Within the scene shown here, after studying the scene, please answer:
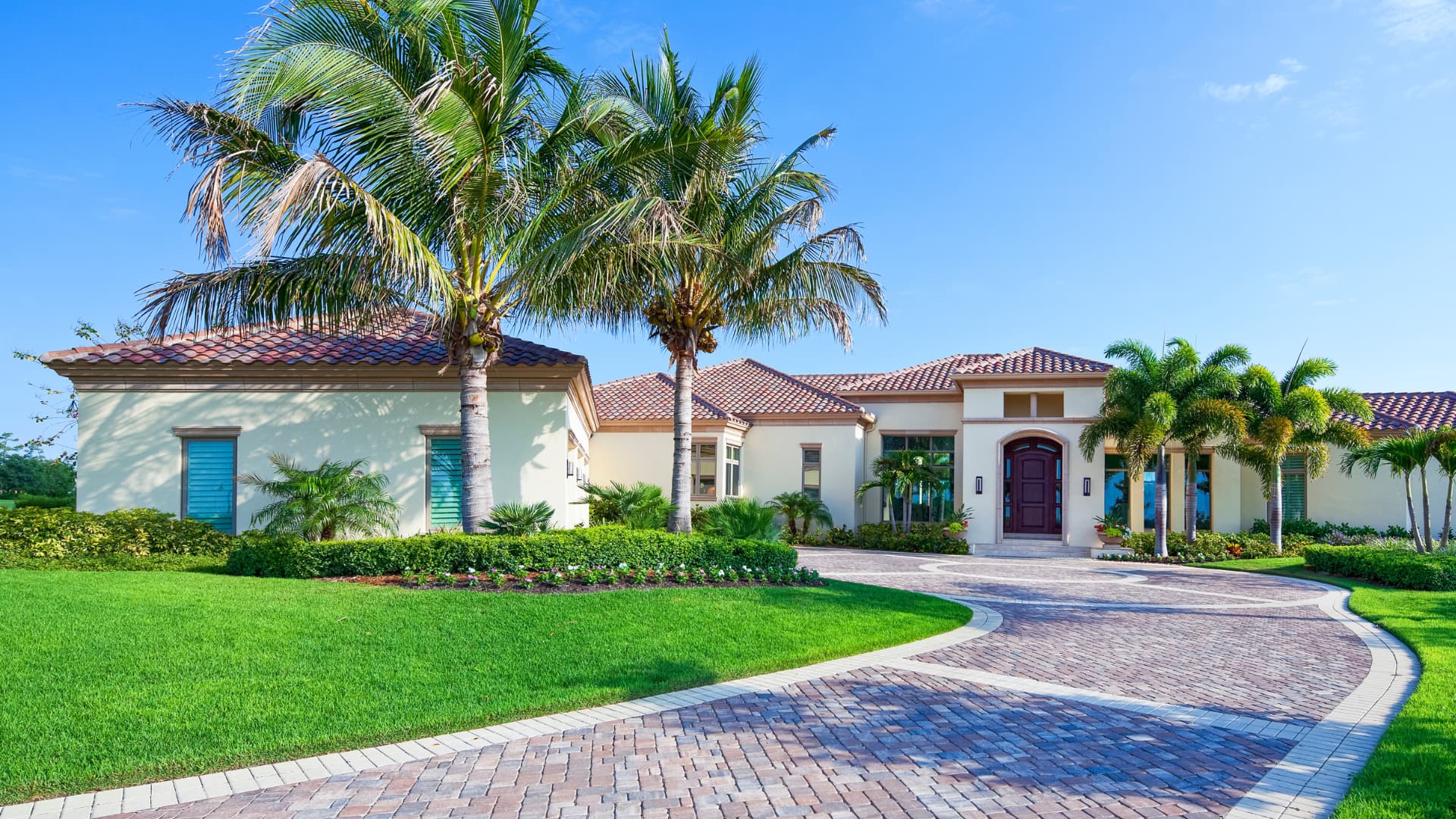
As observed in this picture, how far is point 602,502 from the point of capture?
65.2ft

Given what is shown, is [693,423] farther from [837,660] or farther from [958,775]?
[958,775]

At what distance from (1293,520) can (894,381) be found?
448 inches

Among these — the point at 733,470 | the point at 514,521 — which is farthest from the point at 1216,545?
the point at 514,521

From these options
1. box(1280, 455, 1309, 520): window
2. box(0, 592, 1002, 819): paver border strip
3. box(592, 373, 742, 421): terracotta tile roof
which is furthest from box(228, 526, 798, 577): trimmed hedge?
box(1280, 455, 1309, 520): window

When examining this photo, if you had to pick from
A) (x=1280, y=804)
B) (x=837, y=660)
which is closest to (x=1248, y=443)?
(x=837, y=660)

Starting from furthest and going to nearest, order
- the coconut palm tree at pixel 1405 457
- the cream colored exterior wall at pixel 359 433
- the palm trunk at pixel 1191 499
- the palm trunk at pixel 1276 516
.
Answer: the palm trunk at pixel 1191 499
the palm trunk at pixel 1276 516
the coconut palm tree at pixel 1405 457
the cream colored exterior wall at pixel 359 433

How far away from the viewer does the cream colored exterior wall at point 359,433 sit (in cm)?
1476

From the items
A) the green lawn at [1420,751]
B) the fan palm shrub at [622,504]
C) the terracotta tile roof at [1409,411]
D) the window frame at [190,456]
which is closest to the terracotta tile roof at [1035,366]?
the terracotta tile roof at [1409,411]

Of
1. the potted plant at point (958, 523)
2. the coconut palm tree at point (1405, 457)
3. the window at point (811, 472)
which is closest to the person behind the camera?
the coconut palm tree at point (1405, 457)

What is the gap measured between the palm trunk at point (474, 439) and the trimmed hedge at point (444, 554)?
0.47 meters

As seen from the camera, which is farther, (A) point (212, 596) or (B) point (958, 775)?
(A) point (212, 596)

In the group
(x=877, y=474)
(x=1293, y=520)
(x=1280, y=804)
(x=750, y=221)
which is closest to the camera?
(x=1280, y=804)

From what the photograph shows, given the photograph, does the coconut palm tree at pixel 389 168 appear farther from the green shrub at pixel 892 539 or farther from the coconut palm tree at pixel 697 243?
the green shrub at pixel 892 539

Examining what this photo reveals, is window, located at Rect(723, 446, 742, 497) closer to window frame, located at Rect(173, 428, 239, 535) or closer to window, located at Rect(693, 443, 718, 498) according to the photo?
window, located at Rect(693, 443, 718, 498)
